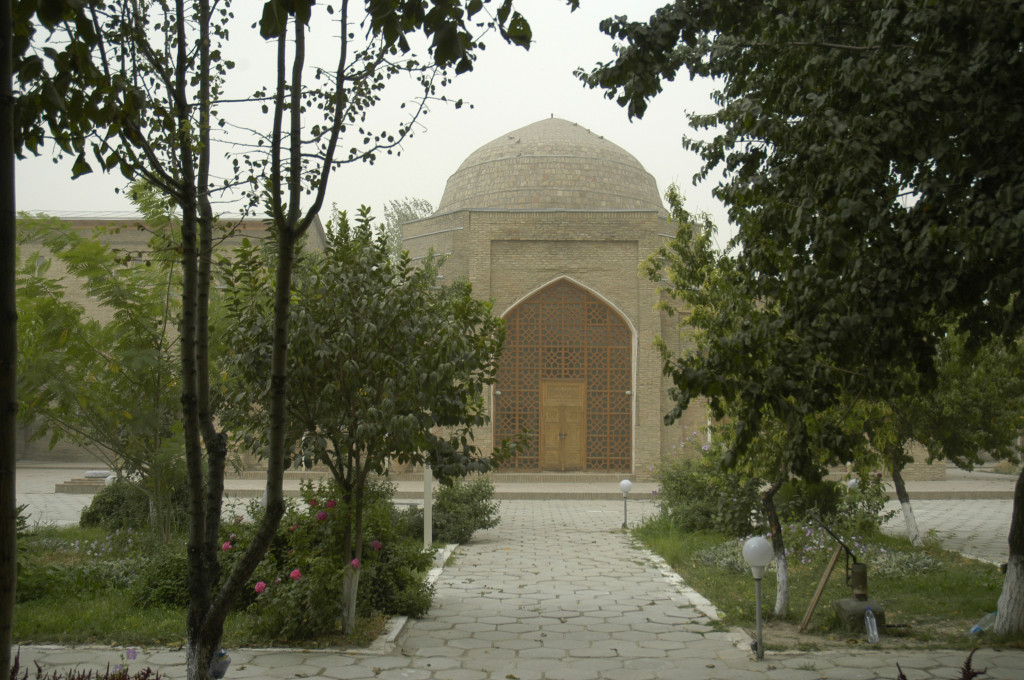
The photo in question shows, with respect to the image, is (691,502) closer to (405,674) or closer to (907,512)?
(907,512)

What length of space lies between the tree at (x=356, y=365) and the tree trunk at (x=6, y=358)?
393cm

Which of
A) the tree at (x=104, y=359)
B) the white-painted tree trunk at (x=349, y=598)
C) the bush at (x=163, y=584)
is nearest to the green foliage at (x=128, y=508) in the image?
the tree at (x=104, y=359)

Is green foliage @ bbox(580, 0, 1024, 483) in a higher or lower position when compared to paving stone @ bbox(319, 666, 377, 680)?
higher

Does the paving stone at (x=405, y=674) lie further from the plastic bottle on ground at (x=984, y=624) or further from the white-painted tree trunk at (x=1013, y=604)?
the white-painted tree trunk at (x=1013, y=604)

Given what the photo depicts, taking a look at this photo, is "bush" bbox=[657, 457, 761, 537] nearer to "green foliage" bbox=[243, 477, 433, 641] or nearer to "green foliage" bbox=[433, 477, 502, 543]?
"green foliage" bbox=[433, 477, 502, 543]

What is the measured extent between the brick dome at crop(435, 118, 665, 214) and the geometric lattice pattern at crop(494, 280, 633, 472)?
151 inches

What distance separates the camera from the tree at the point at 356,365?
20.2 feet

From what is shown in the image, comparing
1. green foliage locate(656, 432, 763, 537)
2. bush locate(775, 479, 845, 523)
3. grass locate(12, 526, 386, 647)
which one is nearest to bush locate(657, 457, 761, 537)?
green foliage locate(656, 432, 763, 537)

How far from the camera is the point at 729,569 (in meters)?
9.63

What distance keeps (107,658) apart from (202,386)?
3.21 meters

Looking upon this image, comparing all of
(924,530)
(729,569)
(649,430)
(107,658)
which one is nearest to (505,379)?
(649,430)

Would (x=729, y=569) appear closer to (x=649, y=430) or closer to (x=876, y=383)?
(x=876, y=383)

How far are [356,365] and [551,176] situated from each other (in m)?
20.6

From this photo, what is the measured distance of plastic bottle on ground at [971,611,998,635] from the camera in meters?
6.61
